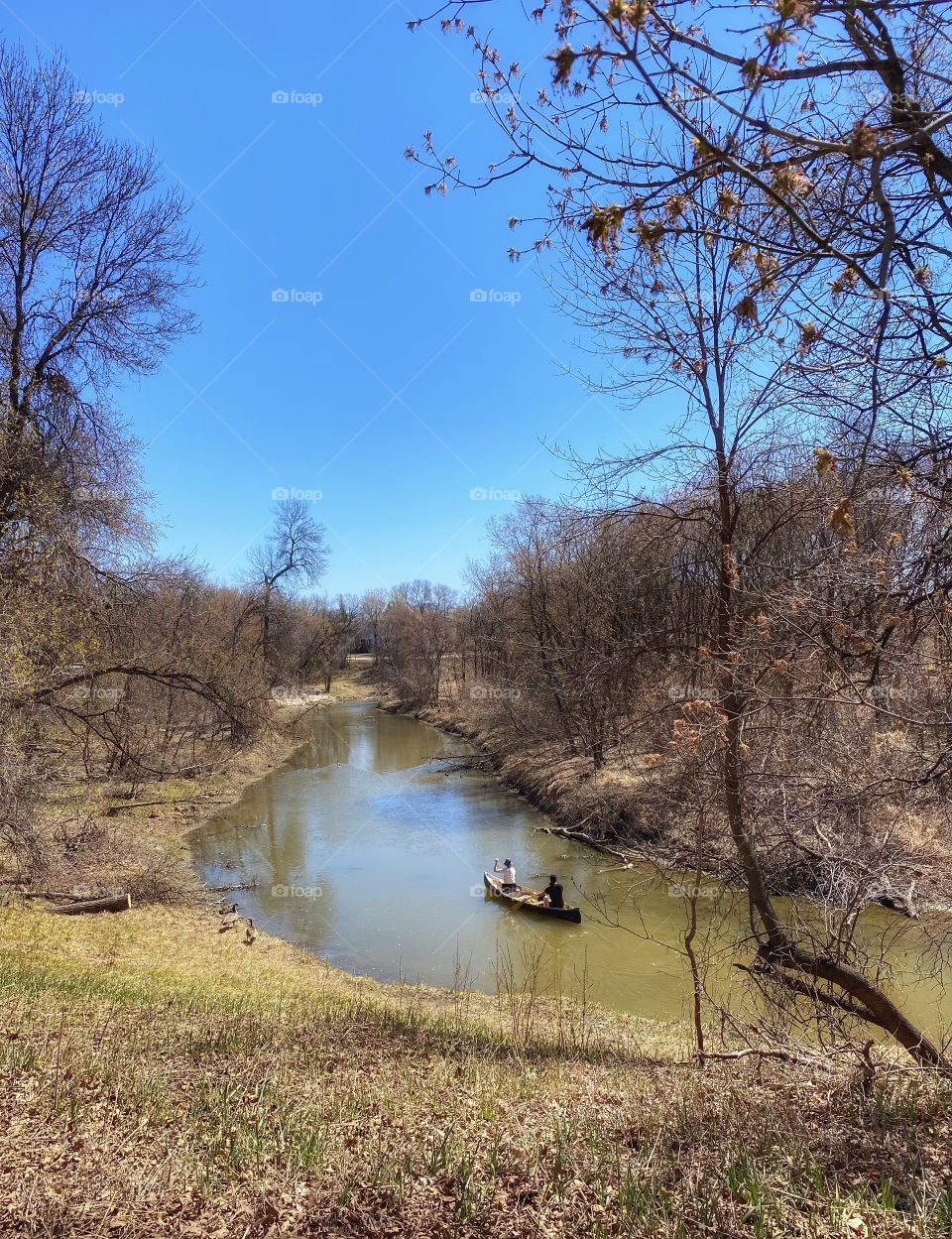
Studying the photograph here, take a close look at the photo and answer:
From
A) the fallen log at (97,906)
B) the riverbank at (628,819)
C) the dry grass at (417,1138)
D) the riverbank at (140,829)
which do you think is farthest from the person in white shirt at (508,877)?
the dry grass at (417,1138)

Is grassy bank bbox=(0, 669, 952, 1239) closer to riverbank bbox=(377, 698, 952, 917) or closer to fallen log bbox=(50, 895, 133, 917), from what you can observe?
riverbank bbox=(377, 698, 952, 917)

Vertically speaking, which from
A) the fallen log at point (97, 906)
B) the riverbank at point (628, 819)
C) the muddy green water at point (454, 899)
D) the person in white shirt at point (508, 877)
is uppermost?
the riverbank at point (628, 819)

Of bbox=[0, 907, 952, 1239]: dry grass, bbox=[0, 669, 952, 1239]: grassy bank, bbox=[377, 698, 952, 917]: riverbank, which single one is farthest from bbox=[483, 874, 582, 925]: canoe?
bbox=[0, 907, 952, 1239]: dry grass

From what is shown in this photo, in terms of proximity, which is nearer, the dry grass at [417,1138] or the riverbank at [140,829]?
the dry grass at [417,1138]

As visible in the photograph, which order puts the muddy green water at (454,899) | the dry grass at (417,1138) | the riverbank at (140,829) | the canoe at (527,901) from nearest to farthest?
the dry grass at (417,1138) → the muddy green water at (454,899) → the canoe at (527,901) → the riverbank at (140,829)

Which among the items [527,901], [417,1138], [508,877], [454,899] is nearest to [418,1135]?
[417,1138]

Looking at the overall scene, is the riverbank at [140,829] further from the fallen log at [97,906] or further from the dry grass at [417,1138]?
the dry grass at [417,1138]

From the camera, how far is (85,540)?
12.7 meters

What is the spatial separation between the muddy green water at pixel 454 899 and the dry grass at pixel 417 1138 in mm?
1816

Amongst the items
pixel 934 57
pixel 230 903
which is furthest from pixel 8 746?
pixel 934 57

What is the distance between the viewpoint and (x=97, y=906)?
13805 millimetres

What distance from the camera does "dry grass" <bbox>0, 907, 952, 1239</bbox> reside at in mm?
3105

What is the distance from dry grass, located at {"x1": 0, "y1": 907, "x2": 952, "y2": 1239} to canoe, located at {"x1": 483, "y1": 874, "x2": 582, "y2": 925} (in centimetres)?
817

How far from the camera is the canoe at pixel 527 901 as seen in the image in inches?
572
